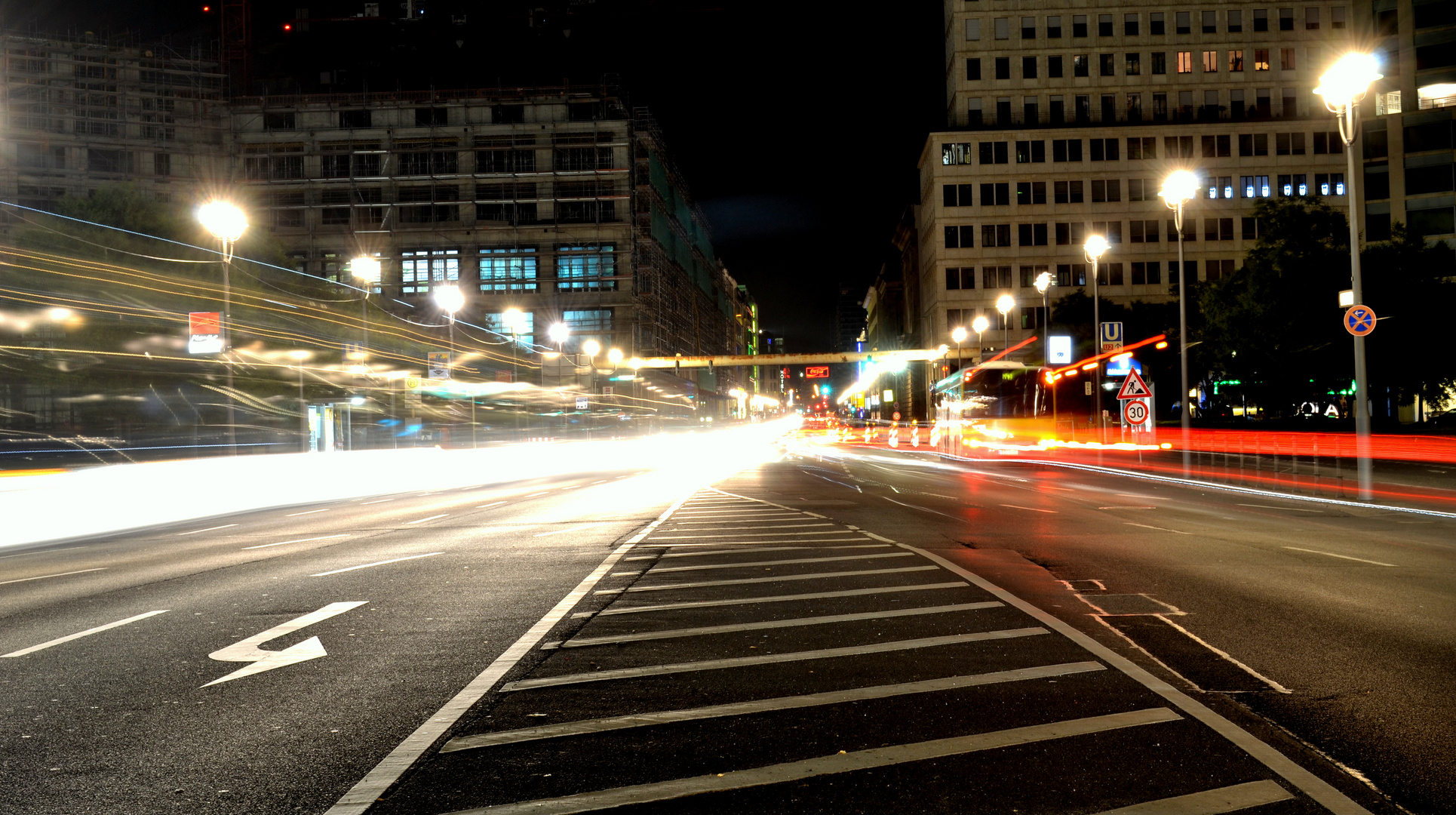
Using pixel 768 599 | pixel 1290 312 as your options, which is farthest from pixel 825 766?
pixel 1290 312

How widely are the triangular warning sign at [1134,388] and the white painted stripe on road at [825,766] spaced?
26.5 metres

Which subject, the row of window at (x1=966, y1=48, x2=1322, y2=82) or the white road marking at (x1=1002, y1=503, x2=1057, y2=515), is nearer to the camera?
the white road marking at (x1=1002, y1=503, x2=1057, y2=515)

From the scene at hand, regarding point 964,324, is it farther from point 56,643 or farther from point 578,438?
point 56,643

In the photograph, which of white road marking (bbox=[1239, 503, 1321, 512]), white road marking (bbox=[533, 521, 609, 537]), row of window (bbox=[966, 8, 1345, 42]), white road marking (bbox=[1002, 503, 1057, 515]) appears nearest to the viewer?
white road marking (bbox=[533, 521, 609, 537])

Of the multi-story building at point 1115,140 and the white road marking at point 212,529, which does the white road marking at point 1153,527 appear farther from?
the multi-story building at point 1115,140

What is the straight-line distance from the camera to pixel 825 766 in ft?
15.9

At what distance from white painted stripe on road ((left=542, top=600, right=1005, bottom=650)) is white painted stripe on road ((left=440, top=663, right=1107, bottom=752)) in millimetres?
1941

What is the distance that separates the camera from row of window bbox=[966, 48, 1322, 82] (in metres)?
92.8

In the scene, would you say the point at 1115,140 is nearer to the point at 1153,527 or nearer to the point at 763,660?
the point at 1153,527

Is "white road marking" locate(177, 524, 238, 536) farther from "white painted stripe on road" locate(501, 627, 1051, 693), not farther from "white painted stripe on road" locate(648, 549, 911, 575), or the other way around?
"white painted stripe on road" locate(501, 627, 1051, 693)

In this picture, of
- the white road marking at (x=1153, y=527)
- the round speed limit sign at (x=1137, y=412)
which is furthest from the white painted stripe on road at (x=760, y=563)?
the round speed limit sign at (x=1137, y=412)

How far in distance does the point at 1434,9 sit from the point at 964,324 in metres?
40.0

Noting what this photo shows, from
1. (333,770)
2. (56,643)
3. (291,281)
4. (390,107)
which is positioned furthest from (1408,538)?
(390,107)

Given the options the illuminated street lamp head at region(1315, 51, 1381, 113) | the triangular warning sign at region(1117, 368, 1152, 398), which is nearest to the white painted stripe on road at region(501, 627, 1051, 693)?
the illuminated street lamp head at region(1315, 51, 1381, 113)
